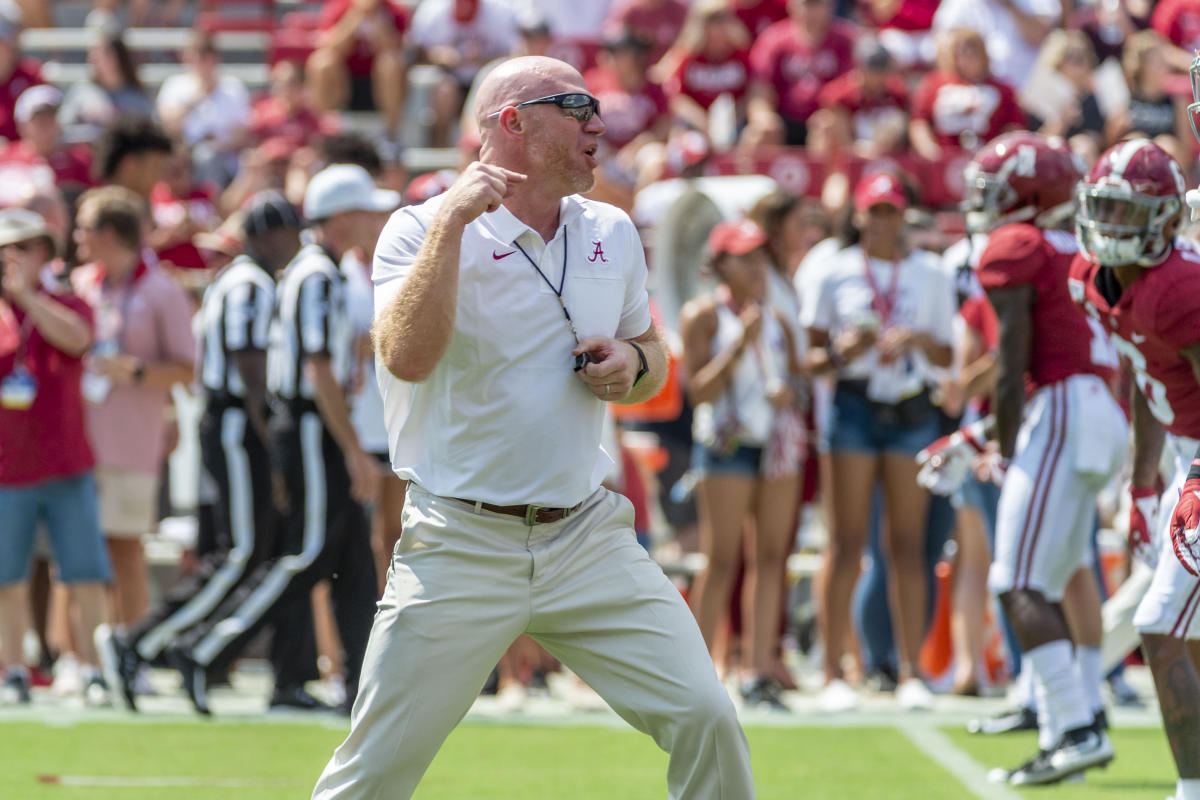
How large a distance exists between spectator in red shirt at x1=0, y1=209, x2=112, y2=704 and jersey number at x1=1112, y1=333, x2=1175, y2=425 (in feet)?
17.3

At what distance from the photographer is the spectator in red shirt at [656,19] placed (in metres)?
15.7

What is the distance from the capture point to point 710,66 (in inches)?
577

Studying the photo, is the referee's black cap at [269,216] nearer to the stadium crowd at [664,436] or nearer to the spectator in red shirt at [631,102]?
→ the stadium crowd at [664,436]

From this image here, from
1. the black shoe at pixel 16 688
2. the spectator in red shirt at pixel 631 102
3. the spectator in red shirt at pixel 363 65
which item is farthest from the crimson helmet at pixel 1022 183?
the spectator in red shirt at pixel 363 65

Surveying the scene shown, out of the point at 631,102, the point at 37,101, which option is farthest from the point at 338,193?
the point at 631,102

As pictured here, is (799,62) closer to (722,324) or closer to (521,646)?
(722,324)

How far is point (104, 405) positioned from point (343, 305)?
69.8 inches

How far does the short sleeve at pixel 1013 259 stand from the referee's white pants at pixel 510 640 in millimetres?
2915

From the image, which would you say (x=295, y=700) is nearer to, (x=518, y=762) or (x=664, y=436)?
(x=518, y=762)

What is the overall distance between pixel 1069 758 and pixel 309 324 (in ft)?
13.2

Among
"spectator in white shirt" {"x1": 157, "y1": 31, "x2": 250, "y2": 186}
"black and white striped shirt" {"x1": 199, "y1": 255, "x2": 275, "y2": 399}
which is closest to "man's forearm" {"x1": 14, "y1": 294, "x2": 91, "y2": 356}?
"black and white striped shirt" {"x1": 199, "y1": 255, "x2": 275, "y2": 399}

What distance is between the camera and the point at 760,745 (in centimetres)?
800

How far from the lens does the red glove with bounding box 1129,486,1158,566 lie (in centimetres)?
619

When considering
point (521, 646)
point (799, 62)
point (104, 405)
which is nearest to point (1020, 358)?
point (521, 646)
